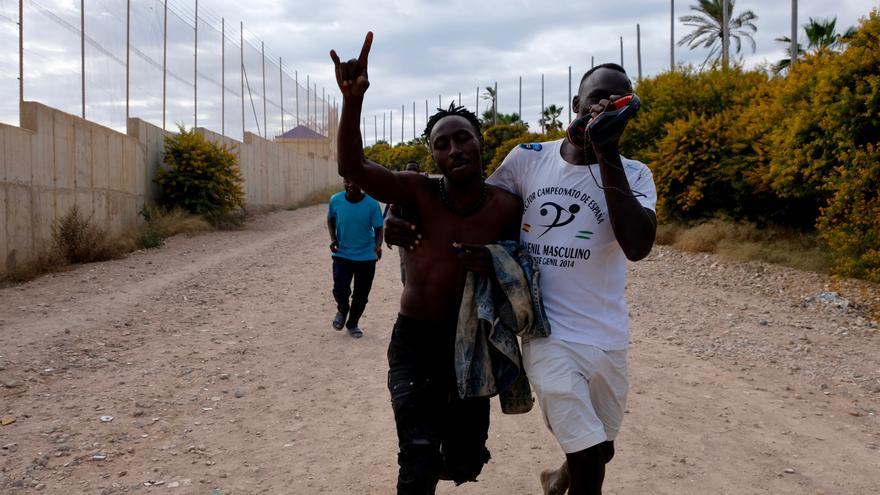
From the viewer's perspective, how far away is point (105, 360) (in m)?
6.50

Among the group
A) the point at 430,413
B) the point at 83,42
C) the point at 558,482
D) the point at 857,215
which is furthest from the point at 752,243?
the point at 83,42

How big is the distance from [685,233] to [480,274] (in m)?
12.7

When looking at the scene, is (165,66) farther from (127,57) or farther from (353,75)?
(353,75)

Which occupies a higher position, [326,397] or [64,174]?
[64,174]

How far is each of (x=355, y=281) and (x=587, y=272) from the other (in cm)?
514

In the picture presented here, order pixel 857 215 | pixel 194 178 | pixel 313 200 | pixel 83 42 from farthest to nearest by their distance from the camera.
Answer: pixel 313 200, pixel 194 178, pixel 83 42, pixel 857 215

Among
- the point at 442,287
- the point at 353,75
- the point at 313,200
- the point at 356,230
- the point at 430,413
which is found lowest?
the point at 430,413

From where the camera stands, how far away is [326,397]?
5.59m

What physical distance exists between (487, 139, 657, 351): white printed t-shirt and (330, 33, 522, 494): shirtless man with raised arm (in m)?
0.26

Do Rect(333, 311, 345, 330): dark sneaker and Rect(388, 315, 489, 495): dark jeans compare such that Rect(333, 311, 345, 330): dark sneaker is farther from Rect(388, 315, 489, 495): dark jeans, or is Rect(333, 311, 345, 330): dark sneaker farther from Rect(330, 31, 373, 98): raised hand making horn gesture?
Rect(330, 31, 373, 98): raised hand making horn gesture

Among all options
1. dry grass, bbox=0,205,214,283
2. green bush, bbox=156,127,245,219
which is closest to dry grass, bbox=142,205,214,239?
dry grass, bbox=0,205,214,283

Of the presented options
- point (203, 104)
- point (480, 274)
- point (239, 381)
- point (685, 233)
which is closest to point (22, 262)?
point (239, 381)

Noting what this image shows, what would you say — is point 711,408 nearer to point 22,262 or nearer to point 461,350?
point 461,350

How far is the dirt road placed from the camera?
4.08 metres
